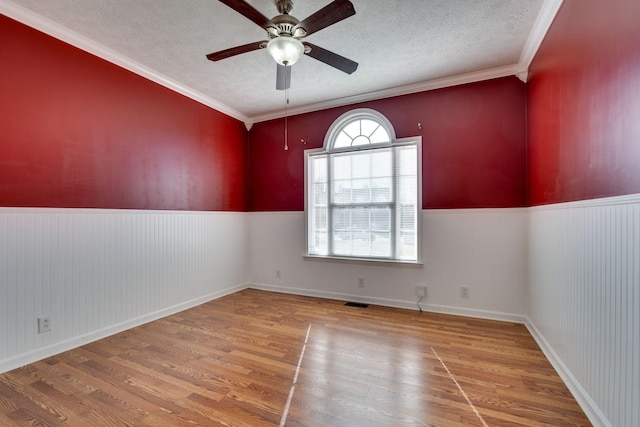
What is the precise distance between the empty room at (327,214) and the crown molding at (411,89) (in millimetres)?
27

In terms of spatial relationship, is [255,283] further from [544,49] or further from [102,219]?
[544,49]

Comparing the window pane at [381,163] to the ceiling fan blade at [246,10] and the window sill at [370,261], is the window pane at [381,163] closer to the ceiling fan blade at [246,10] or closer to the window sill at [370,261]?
the window sill at [370,261]


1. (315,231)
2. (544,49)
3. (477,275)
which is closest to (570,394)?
(477,275)

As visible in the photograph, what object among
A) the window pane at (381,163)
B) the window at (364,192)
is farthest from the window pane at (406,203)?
the window pane at (381,163)

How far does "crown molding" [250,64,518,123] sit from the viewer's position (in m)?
3.08

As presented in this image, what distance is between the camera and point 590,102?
1.63 m

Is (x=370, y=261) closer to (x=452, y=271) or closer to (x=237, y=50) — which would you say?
(x=452, y=271)

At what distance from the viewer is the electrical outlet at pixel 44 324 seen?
2.28 meters

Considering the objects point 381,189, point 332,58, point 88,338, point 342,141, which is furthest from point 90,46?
point 381,189

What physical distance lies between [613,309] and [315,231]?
315cm

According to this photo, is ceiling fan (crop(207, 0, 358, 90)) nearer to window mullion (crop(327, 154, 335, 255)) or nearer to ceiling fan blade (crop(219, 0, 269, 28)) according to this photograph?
ceiling fan blade (crop(219, 0, 269, 28))

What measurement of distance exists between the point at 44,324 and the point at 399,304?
343cm

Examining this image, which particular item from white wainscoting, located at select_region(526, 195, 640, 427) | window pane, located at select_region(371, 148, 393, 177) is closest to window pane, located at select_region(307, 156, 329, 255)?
window pane, located at select_region(371, 148, 393, 177)

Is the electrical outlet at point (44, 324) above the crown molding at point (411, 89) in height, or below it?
below
